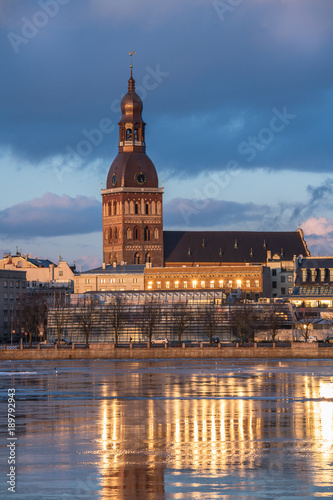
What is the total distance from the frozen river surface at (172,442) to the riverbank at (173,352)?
208ft

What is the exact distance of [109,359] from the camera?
136125mm

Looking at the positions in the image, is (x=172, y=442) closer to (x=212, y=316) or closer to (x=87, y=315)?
(x=212, y=316)

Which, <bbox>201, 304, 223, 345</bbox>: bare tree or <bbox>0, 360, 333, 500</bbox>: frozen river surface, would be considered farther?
<bbox>201, 304, 223, 345</bbox>: bare tree

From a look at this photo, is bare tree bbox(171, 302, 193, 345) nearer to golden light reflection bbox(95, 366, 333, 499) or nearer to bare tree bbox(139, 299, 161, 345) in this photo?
bare tree bbox(139, 299, 161, 345)

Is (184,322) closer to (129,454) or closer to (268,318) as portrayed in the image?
(268,318)

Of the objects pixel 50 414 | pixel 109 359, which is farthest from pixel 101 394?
pixel 109 359

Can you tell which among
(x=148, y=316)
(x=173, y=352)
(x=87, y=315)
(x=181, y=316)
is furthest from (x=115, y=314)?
(x=173, y=352)

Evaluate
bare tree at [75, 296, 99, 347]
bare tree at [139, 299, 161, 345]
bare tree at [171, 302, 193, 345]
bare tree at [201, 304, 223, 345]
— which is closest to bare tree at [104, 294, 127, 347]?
bare tree at [75, 296, 99, 347]

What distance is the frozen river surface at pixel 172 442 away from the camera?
30.7 metres

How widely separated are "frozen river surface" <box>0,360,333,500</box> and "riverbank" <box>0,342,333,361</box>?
63.4 metres

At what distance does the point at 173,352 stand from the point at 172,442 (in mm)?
99222

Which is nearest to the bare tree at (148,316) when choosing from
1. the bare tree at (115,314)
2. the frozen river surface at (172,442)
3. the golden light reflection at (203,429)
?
the bare tree at (115,314)

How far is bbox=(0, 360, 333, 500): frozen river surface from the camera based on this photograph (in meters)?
30.7

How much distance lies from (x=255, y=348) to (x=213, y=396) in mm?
74416
